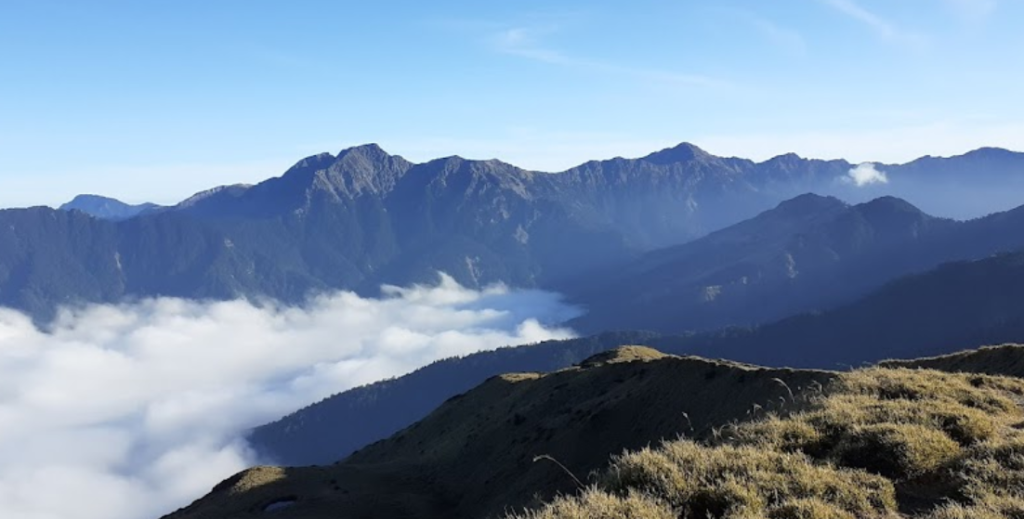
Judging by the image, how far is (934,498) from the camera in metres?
13.8

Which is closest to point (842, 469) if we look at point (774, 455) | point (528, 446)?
point (774, 455)

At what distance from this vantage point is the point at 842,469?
14648 mm

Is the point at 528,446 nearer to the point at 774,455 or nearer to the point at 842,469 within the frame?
the point at 774,455

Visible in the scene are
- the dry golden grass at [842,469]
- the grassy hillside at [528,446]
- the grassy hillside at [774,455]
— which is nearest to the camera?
the dry golden grass at [842,469]

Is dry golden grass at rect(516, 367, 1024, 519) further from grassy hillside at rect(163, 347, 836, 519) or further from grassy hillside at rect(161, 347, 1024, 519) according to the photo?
grassy hillside at rect(163, 347, 836, 519)

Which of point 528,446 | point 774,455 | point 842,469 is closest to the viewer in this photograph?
point 842,469

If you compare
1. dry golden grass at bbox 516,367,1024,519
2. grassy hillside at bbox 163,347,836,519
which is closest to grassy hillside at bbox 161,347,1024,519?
dry golden grass at bbox 516,367,1024,519

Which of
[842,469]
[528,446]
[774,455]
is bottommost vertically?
[528,446]

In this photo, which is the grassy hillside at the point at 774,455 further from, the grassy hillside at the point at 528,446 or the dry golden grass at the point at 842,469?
the grassy hillside at the point at 528,446

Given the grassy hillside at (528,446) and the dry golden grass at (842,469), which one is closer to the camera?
the dry golden grass at (842,469)

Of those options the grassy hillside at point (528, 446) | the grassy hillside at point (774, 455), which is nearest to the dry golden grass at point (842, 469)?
the grassy hillside at point (774, 455)

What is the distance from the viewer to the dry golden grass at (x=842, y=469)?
12.2 meters

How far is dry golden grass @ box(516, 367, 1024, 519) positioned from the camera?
12203 mm

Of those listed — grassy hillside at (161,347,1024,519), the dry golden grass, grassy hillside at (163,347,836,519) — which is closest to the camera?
the dry golden grass
